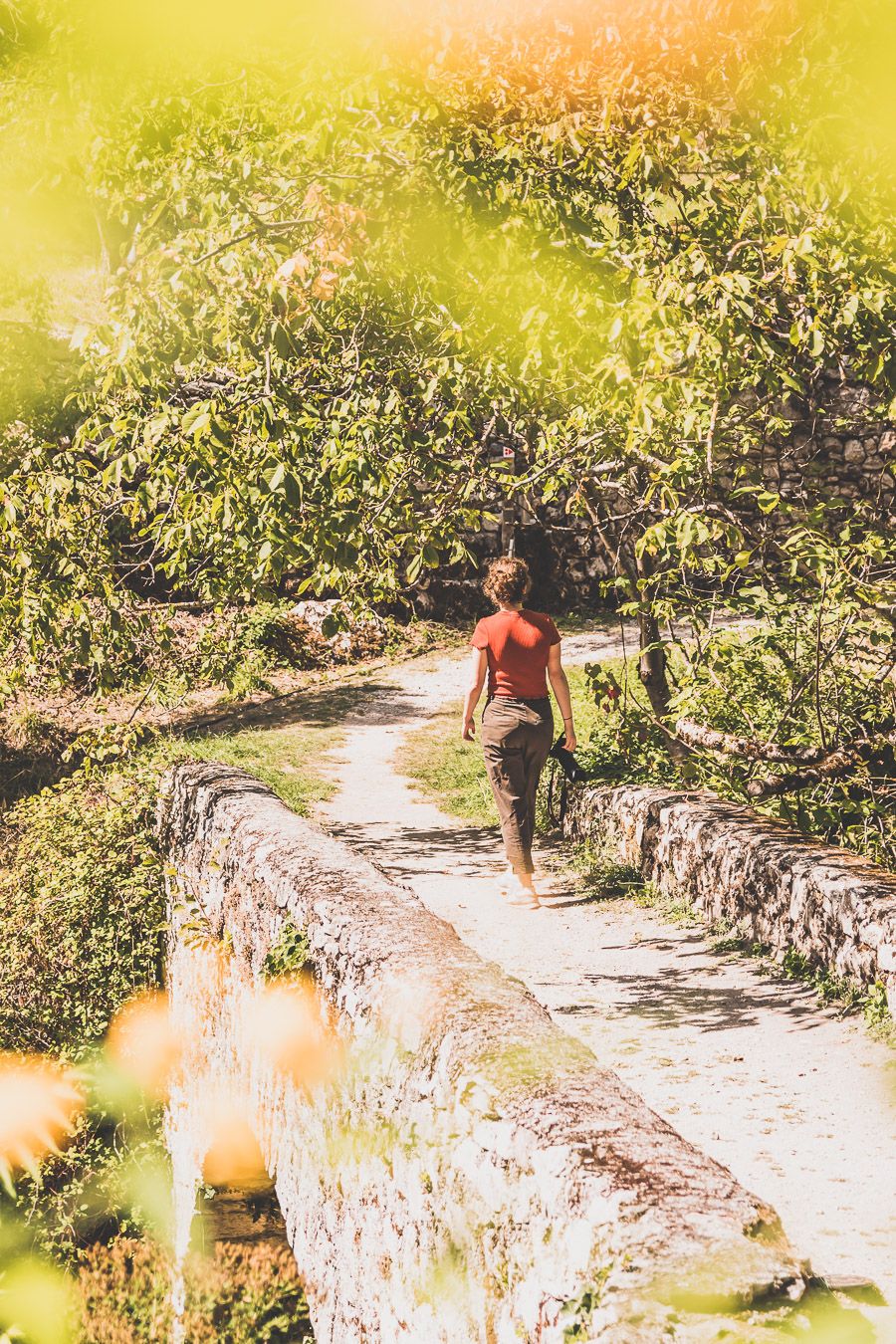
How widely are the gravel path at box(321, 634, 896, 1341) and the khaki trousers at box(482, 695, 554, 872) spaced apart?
48 cm

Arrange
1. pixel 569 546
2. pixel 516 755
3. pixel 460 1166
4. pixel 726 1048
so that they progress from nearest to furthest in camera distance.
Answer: pixel 460 1166
pixel 726 1048
pixel 516 755
pixel 569 546

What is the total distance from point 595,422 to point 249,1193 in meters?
4.80

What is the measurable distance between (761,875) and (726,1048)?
1.20 meters

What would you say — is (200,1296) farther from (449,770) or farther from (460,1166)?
(449,770)

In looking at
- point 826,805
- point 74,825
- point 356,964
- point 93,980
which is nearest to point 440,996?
point 356,964

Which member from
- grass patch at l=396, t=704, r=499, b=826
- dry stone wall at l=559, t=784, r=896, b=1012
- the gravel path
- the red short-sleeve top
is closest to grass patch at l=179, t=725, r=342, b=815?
grass patch at l=396, t=704, r=499, b=826

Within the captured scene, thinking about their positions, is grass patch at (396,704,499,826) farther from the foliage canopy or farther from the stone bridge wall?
→ the stone bridge wall

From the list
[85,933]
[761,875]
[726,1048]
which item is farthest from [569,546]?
[726,1048]

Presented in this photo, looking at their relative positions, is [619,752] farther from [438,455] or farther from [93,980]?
[93,980]

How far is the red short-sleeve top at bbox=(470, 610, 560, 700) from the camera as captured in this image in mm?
6465

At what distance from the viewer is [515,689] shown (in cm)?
653

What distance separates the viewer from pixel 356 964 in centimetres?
357

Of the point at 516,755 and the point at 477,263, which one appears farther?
the point at 516,755

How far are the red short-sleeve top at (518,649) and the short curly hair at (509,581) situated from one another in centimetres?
10
